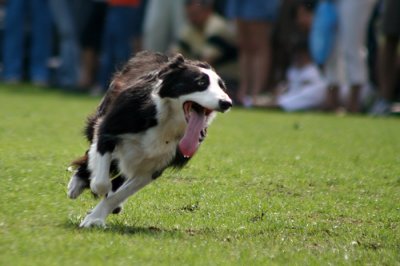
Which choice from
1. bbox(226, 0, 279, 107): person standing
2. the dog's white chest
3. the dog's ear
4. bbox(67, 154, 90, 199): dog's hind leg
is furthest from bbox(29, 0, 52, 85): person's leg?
the dog's ear

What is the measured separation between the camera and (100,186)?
704 centimetres

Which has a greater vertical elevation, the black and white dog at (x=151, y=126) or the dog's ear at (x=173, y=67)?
the dog's ear at (x=173, y=67)

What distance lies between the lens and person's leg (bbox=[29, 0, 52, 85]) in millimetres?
18969

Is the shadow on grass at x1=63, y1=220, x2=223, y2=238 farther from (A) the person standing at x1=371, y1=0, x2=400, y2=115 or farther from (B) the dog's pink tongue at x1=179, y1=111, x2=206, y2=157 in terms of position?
(A) the person standing at x1=371, y1=0, x2=400, y2=115

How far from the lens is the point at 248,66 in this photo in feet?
54.1

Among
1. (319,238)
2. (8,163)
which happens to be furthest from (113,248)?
(8,163)

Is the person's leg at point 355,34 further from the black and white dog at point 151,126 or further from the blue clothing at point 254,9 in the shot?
the black and white dog at point 151,126

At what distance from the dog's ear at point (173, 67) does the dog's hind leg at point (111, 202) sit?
0.77m

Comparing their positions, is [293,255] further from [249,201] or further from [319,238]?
[249,201]

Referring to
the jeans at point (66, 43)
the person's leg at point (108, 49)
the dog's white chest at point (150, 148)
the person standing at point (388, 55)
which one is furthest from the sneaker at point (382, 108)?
the dog's white chest at point (150, 148)

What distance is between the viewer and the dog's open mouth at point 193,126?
677 centimetres

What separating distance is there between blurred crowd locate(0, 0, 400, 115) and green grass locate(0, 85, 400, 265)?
3.08m

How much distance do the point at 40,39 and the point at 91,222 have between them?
12.7 meters

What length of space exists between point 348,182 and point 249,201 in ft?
5.13
